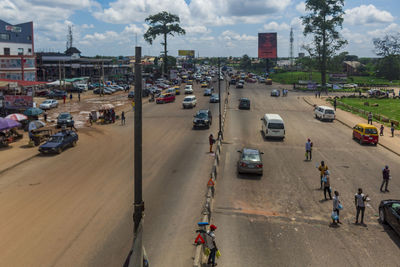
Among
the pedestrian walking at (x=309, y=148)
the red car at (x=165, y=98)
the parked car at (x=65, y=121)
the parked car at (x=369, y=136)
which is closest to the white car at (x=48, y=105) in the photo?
the parked car at (x=65, y=121)

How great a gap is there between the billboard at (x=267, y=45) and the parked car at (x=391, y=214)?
135m

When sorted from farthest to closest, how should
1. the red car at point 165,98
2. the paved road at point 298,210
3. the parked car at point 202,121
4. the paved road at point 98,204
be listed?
the red car at point 165,98
the parked car at point 202,121
the paved road at point 98,204
the paved road at point 298,210

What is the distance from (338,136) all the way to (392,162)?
924 cm

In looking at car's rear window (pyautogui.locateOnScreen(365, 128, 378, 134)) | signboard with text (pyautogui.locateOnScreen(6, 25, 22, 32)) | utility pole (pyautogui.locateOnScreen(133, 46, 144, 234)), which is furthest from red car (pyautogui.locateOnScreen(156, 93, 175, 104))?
utility pole (pyautogui.locateOnScreen(133, 46, 144, 234))

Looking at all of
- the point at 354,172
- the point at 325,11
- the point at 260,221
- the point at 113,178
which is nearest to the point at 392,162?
the point at 354,172

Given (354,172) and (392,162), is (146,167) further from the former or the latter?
(392,162)

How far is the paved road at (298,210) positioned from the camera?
1191 centimetres

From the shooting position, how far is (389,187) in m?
19.6

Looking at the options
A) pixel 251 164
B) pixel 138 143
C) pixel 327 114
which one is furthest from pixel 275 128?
pixel 138 143

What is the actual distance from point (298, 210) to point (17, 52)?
252 ft

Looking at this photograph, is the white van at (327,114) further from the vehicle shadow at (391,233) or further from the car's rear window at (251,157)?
the vehicle shadow at (391,233)

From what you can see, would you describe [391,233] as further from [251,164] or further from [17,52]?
[17,52]

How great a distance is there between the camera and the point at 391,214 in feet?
45.8

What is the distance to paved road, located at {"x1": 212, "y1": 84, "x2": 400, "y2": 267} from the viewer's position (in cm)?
1191
